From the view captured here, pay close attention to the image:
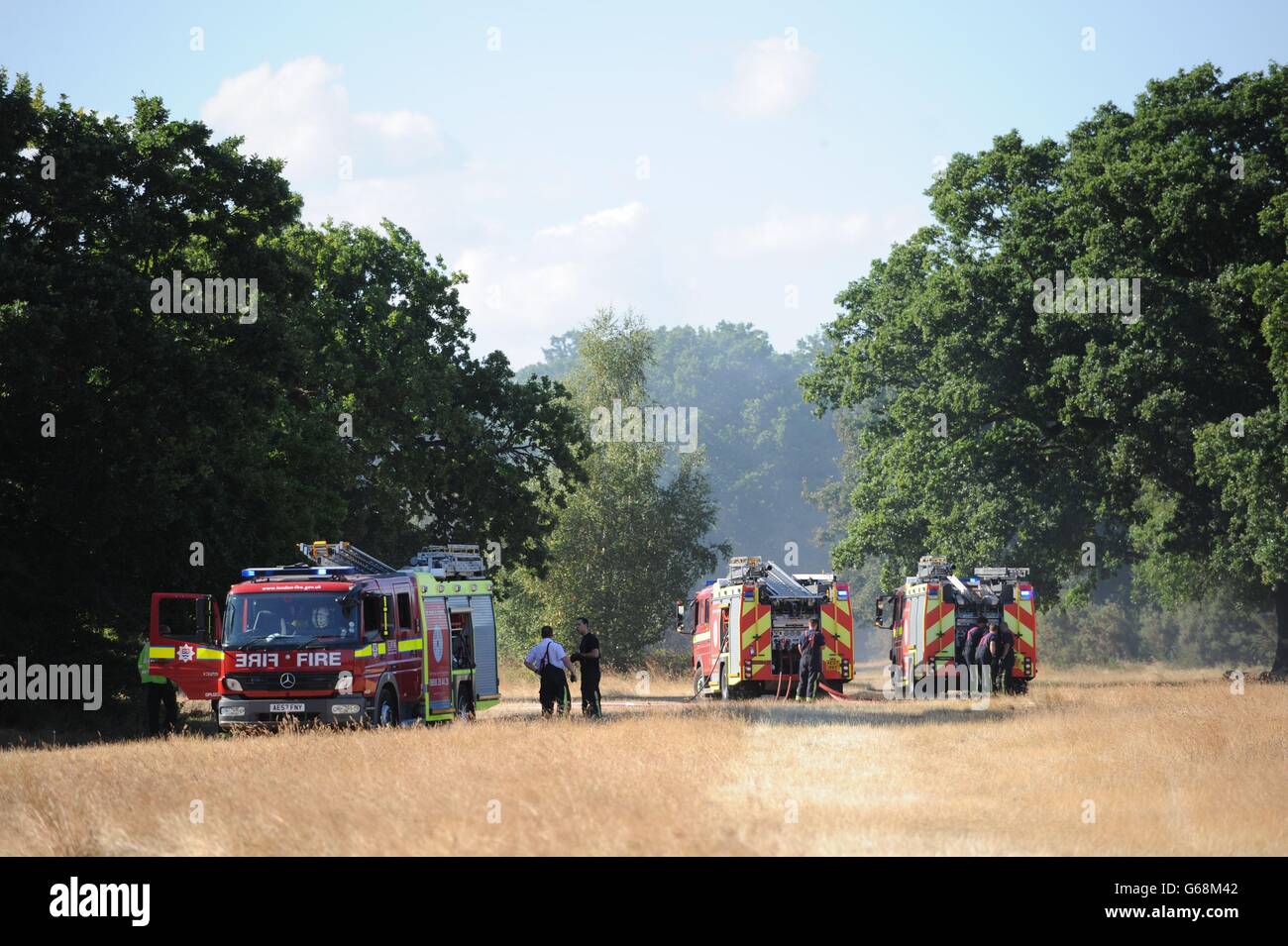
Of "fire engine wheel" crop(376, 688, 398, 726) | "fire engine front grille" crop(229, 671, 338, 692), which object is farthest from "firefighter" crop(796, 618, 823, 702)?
"fire engine front grille" crop(229, 671, 338, 692)

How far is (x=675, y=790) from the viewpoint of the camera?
47.3 ft

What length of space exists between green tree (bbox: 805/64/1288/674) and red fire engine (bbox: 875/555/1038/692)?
22.7 ft

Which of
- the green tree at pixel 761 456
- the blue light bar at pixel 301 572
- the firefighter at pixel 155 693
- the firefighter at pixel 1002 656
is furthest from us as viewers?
the green tree at pixel 761 456

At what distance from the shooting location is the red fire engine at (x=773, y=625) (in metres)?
33.1

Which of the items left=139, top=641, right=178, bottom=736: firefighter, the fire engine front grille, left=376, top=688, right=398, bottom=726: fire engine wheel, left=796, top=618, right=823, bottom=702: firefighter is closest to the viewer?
the fire engine front grille

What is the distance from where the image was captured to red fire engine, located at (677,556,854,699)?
33.1m

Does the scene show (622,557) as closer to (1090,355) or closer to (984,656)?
(1090,355)

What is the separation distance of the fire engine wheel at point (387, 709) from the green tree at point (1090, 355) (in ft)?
72.6

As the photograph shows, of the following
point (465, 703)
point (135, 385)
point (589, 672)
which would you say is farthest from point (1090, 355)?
point (135, 385)

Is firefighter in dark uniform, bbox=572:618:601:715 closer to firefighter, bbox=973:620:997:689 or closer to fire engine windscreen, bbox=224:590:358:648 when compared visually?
fire engine windscreen, bbox=224:590:358:648

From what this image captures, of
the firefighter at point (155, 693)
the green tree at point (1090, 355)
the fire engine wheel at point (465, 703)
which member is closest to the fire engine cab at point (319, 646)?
the firefighter at point (155, 693)

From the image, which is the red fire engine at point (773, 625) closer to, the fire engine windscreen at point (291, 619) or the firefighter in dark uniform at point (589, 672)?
the firefighter in dark uniform at point (589, 672)
